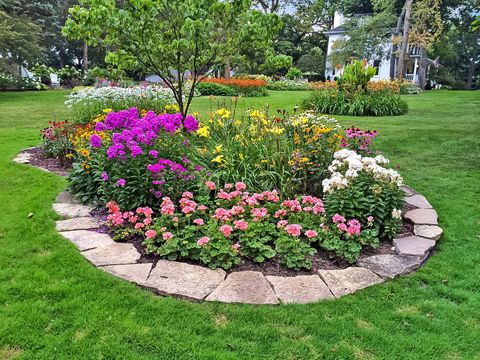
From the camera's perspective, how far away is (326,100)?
1091cm

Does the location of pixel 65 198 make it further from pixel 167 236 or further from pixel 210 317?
pixel 210 317

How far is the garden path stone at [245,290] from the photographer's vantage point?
2.39 metres

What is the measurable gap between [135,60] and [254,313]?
380cm

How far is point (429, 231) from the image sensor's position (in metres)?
3.36

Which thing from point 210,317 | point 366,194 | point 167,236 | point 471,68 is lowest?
point 210,317

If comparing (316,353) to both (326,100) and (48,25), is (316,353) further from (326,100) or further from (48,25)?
(48,25)

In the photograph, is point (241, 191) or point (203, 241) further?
point (241, 191)

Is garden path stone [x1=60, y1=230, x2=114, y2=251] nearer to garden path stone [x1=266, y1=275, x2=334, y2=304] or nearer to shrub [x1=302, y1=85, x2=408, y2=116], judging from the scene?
garden path stone [x1=266, y1=275, x2=334, y2=304]

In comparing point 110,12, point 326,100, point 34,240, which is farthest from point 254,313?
point 326,100

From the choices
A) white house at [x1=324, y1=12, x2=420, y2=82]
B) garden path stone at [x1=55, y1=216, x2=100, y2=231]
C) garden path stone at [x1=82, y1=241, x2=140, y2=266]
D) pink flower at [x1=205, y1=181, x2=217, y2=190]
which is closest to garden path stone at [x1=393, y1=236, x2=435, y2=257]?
pink flower at [x1=205, y1=181, x2=217, y2=190]

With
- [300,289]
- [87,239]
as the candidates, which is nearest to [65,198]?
[87,239]

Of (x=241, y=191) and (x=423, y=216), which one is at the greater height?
(x=241, y=191)

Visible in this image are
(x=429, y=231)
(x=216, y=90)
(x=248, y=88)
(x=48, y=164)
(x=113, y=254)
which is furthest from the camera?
(x=248, y=88)

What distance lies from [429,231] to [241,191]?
1601mm
